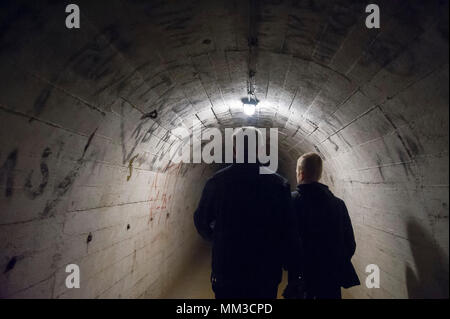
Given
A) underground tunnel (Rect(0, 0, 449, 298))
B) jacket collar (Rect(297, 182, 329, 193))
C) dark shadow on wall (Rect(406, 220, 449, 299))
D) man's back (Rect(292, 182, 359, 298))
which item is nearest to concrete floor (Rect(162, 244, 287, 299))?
underground tunnel (Rect(0, 0, 449, 298))

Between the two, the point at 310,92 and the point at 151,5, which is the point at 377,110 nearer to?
the point at 310,92

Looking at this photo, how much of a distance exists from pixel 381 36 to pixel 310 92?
1.67 metres

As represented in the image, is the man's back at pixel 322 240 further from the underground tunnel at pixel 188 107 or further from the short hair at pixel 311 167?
the underground tunnel at pixel 188 107

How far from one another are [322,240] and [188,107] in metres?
3.22

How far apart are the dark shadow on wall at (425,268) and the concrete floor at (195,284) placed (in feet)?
13.1

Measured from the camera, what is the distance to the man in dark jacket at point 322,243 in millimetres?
2809

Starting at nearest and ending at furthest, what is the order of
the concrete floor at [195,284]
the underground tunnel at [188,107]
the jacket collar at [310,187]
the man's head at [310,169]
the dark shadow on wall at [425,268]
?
the underground tunnel at [188,107], the dark shadow on wall at [425,268], the jacket collar at [310,187], the man's head at [310,169], the concrete floor at [195,284]

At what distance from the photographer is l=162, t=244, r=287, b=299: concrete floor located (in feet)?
22.0

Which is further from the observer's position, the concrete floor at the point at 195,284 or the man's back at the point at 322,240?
the concrete floor at the point at 195,284

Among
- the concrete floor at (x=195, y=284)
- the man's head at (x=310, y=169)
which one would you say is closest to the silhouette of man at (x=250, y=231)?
the man's head at (x=310, y=169)

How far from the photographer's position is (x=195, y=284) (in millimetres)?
7461

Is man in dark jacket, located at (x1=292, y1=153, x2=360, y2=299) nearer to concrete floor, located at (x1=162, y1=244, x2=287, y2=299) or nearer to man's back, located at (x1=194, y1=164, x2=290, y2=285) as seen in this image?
man's back, located at (x1=194, y1=164, x2=290, y2=285)

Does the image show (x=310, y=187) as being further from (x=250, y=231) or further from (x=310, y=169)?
(x=250, y=231)

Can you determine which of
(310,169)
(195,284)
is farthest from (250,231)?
(195,284)
